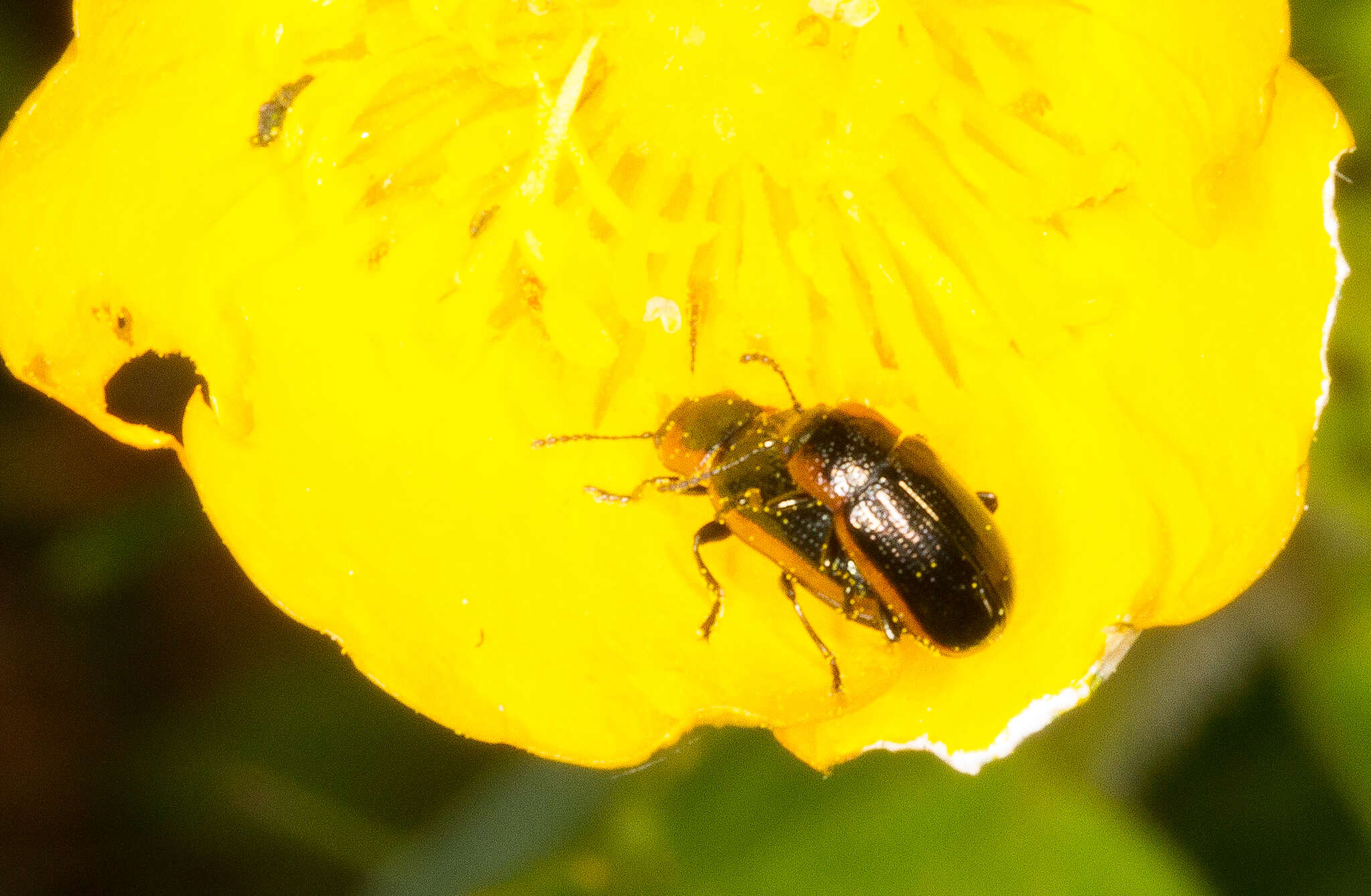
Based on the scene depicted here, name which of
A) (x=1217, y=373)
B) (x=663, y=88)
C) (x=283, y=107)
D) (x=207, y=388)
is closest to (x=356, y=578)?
(x=207, y=388)

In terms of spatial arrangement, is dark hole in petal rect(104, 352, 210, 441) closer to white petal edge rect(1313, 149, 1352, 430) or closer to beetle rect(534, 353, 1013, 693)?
beetle rect(534, 353, 1013, 693)

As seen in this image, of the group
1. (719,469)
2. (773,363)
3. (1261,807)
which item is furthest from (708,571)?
(1261,807)

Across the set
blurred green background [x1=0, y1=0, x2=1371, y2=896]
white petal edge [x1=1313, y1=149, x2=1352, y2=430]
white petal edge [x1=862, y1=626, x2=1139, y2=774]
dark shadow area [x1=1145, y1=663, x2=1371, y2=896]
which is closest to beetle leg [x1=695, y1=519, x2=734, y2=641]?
white petal edge [x1=862, y1=626, x2=1139, y2=774]

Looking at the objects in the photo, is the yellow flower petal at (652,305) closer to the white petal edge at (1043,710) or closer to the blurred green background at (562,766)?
the white petal edge at (1043,710)

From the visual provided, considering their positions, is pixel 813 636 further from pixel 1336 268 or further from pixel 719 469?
pixel 1336 268

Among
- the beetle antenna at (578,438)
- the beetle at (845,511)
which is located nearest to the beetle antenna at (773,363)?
the beetle at (845,511)

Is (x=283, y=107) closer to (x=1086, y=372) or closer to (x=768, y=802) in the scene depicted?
(x=1086, y=372)
